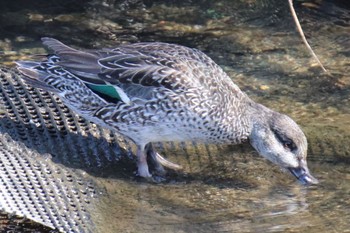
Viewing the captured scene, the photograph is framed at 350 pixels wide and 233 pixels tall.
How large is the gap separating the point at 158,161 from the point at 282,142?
997 millimetres

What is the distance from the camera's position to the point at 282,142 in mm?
6879

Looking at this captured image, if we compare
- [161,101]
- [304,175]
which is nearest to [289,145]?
[304,175]

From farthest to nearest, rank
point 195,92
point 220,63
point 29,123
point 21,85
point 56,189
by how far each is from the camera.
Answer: point 220,63 → point 21,85 → point 29,123 → point 195,92 → point 56,189

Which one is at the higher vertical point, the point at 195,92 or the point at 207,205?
the point at 195,92

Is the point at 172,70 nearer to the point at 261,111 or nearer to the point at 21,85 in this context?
the point at 261,111

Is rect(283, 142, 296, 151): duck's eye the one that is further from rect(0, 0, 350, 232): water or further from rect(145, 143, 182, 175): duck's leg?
rect(145, 143, 182, 175): duck's leg

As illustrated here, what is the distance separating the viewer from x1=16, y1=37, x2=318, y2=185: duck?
6.77 meters

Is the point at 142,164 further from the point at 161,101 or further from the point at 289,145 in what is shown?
the point at 289,145

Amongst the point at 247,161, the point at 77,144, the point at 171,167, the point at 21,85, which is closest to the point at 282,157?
the point at 247,161

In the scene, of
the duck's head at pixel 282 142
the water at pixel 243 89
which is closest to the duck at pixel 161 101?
the duck's head at pixel 282 142

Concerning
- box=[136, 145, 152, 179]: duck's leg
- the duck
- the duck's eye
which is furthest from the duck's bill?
box=[136, 145, 152, 179]: duck's leg

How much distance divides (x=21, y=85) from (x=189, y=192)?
77.1 inches

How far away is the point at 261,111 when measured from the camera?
7172 millimetres

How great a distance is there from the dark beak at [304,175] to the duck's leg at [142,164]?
1.15 metres
